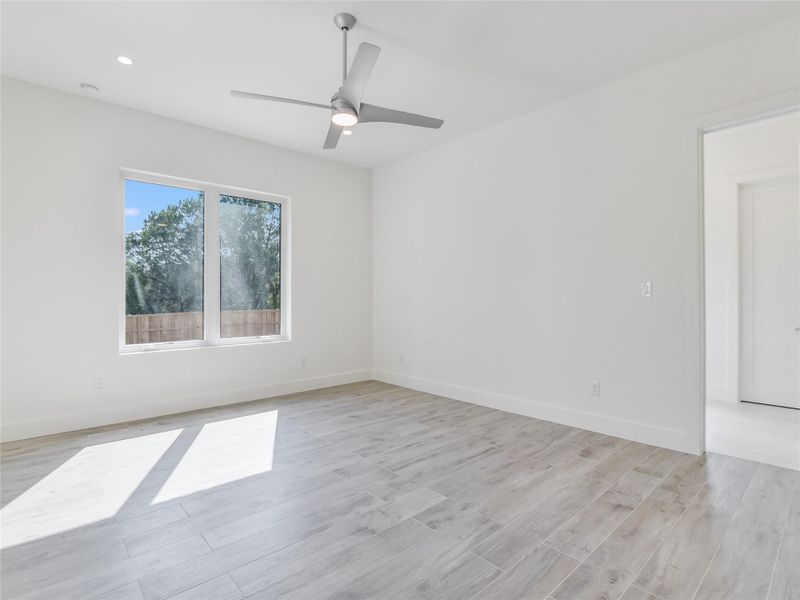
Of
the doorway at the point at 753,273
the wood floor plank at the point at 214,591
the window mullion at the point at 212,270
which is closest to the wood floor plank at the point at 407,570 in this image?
the wood floor plank at the point at 214,591

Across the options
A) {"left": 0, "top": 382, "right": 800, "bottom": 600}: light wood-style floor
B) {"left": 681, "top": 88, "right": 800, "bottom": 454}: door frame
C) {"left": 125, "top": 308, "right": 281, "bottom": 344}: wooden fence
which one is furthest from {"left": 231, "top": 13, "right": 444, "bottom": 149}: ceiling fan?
{"left": 125, "top": 308, "right": 281, "bottom": 344}: wooden fence

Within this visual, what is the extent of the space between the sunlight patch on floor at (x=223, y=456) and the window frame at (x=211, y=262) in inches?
42.9

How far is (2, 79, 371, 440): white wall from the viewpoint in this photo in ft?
11.1

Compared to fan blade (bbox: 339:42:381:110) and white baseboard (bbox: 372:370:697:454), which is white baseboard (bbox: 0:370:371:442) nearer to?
white baseboard (bbox: 372:370:697:454)

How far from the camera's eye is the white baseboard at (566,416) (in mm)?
3102

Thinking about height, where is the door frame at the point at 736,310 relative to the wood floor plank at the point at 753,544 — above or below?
above

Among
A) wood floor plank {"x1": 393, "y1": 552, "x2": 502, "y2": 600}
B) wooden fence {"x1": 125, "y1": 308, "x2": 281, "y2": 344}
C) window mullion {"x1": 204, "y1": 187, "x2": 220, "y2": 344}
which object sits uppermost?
window mullion {"x1": 204, "y1": 187, "x2": 220, "y2": 344}

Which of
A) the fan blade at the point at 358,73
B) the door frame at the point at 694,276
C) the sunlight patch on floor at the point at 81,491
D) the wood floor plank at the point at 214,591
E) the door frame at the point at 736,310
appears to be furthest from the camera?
the door frame at the point at 736,310

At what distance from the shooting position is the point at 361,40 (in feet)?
9.34

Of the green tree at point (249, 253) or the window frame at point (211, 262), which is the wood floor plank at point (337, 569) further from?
the green tree at point (249, 253)

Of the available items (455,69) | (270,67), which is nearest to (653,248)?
(455,69)

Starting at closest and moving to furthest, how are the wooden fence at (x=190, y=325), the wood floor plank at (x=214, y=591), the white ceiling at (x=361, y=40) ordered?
the wood floor plank at (x=214, y=591) → the white ceiling at (x=361, y=40) → the wooden fence at (x=190, y=325)

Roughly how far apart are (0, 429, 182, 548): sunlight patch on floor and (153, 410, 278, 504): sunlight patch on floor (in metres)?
0.22

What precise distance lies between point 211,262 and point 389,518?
3502 millimetres
